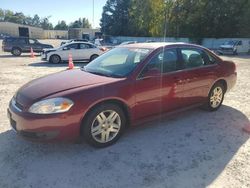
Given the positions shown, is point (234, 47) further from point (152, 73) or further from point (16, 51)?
point (152, 73)

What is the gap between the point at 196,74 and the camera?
5305 millimetres

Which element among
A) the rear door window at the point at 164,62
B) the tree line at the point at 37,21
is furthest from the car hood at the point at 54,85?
the tree line at the point at 37,21

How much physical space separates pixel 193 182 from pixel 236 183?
527mm

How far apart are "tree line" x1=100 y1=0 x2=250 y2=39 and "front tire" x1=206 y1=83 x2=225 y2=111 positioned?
3630cm

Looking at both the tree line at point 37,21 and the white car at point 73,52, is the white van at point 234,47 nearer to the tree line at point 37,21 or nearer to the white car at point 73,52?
the white car at point 73,52

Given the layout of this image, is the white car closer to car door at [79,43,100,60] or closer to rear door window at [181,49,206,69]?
car door at [79,43,100,60]

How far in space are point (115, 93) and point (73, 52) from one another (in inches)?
548

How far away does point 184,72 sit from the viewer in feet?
16.7

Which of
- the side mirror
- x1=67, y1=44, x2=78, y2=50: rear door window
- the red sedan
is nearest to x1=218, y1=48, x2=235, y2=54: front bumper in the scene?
x1=67, y1=44, x2=78, y2=50: rear door window

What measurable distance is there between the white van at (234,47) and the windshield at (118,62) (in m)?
26.0

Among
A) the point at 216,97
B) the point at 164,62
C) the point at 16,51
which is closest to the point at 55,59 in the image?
the point at 16,51

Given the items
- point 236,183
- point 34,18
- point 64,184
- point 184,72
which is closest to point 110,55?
point 184,72

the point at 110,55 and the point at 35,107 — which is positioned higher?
the point at 110,55

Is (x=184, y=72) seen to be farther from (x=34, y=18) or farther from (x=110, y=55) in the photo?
(x=34, y=18)
